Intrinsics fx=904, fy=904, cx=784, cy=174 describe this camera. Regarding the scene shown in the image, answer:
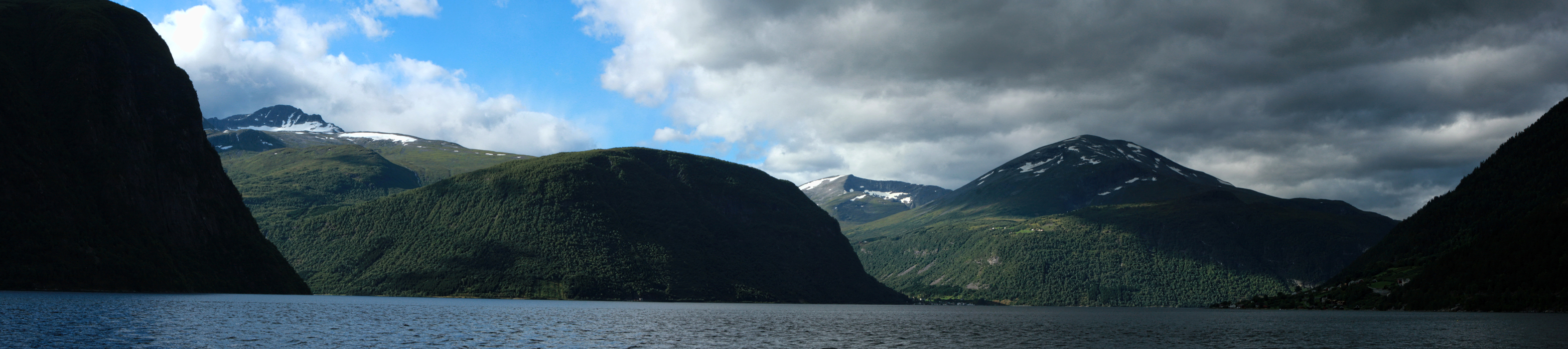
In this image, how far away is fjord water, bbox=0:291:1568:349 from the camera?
77.9m

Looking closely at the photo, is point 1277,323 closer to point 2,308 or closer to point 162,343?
point 162,343

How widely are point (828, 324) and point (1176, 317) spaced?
10056 centimetres

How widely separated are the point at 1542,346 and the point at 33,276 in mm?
228817

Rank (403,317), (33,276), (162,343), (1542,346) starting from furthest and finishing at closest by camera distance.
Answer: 1. (33,276)
2. (403,317)
3. (1542,346)
4. (162,343)

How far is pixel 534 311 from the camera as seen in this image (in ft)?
579

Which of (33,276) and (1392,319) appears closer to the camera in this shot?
(1392,319)

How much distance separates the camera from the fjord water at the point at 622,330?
77875 millimetres

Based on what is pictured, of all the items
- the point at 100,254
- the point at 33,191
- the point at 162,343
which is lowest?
the point at 162,343

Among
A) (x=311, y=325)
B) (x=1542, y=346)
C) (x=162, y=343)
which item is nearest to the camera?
(x=162, y=343)

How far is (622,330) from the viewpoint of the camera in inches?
4311

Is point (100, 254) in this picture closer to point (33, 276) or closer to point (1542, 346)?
point (33, 276)

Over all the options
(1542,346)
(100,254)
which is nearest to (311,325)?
(1542,346)

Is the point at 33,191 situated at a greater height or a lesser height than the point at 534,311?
greater

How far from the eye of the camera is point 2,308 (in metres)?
98.2
